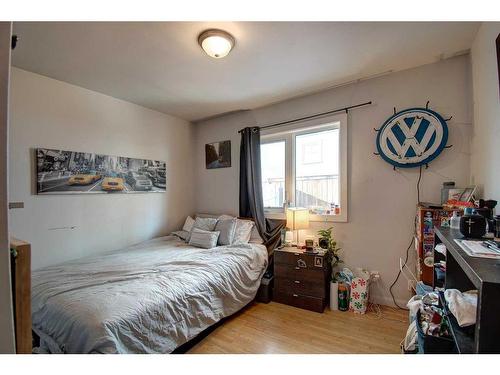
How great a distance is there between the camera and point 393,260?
234 cm

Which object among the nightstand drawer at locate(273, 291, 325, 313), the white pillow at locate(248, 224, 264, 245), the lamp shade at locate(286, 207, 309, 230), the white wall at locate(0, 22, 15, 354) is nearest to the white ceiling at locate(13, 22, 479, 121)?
the white wall at locate(0, 22, 15, 354)

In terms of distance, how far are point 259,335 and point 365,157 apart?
2030 millimetres

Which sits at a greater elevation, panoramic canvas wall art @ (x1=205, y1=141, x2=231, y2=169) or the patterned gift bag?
panoramic canvas wall art @ (x1=205, y1=141, x2=231, y2=169)

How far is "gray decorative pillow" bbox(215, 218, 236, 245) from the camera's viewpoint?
2.91 m

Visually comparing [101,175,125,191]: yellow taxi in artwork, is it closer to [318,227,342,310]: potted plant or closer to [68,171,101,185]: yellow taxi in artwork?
[68,171,101,185]: yellow taxi in artwork

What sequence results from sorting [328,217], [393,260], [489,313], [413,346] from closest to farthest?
[489,313], [413,346], [393,260], [328,217]

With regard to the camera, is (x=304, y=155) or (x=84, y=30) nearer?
(x=84, y=30)

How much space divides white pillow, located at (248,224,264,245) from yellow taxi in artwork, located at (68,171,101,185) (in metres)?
1.95

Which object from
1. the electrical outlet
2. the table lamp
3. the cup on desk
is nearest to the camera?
the cup on desk

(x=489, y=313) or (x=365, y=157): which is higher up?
(x=365, y=157)
